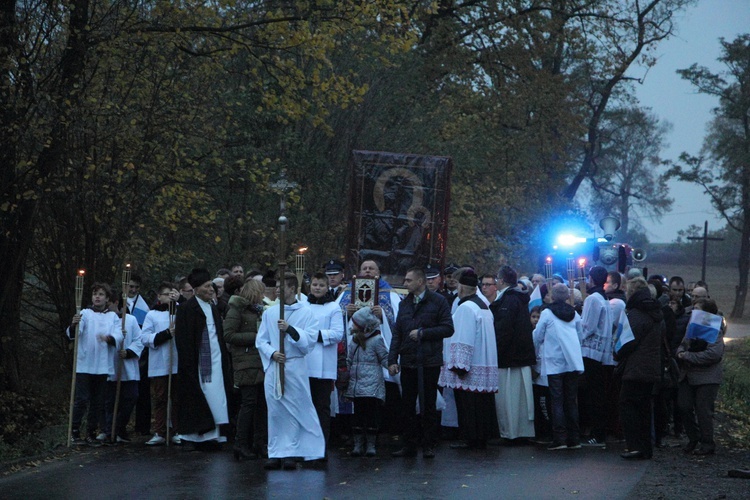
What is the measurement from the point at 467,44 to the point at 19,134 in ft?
67.0

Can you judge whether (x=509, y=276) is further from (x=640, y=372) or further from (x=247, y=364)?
(x=247, y=364)

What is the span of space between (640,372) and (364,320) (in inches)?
116

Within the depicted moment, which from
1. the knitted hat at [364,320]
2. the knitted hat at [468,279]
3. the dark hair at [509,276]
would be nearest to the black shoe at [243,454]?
the knitted hat at [364,320]

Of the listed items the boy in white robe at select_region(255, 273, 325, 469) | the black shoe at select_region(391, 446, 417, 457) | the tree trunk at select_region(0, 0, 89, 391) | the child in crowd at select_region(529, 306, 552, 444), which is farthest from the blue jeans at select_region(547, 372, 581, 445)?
the tree trunk at select_region(0, 0, 89, 391)

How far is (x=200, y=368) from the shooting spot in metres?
14.2

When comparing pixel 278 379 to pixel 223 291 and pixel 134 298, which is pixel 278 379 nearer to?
pixel 223 291

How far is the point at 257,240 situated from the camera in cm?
2481

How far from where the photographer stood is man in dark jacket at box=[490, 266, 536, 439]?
14719mm

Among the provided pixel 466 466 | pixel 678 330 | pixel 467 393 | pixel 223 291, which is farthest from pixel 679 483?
pixel 223 291

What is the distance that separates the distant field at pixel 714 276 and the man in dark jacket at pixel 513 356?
56665 mm

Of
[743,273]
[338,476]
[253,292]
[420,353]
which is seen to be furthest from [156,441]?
[743,273]

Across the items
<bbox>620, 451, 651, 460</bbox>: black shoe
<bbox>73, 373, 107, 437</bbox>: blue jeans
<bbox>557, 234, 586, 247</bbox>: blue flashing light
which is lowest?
<bbox>620, 451, 651, 460</bbox>: black shoe

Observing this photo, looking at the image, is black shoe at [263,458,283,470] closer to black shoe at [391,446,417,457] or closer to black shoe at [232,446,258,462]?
black shoe at [232,446,258,462]

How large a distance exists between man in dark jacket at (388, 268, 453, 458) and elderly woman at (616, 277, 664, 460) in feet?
6.29
